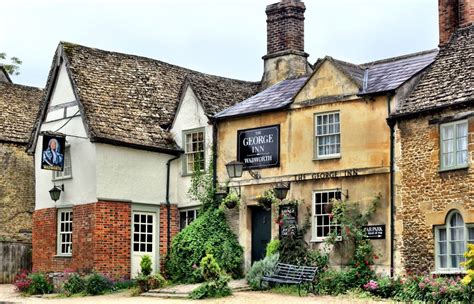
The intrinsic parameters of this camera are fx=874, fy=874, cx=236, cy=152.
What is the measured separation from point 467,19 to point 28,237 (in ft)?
64.9

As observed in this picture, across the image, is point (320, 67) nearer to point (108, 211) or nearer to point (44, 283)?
point (108, 211)

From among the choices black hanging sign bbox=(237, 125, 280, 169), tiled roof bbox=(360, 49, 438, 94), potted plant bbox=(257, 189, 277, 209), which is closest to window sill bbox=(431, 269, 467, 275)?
tiled roof bbox=(360, 49, 438, 94)

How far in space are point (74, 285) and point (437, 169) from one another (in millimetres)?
12101

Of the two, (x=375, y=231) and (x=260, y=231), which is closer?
(x=375, y=231)

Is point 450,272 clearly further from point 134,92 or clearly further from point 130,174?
point 134,92

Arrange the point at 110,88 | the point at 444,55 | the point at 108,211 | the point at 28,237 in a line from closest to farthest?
the point at 444,55 < the point at 108,211 < the point at 110,88 < the point at 28,237

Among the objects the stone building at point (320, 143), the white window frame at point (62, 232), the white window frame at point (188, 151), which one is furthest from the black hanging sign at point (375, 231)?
the white window frame at point (62, 232)

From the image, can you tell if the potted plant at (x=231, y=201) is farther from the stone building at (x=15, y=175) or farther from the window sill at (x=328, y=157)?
the stone building at (x=15, y=175)

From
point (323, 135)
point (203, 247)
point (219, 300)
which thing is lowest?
point (219, 300)

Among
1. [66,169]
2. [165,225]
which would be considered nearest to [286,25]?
[165,225]

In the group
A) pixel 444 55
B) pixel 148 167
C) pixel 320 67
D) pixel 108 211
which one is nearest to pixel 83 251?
pixel 108 211

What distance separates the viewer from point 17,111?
125 ft

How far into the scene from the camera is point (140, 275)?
2694 cm

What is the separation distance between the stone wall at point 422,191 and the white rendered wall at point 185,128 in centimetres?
817
